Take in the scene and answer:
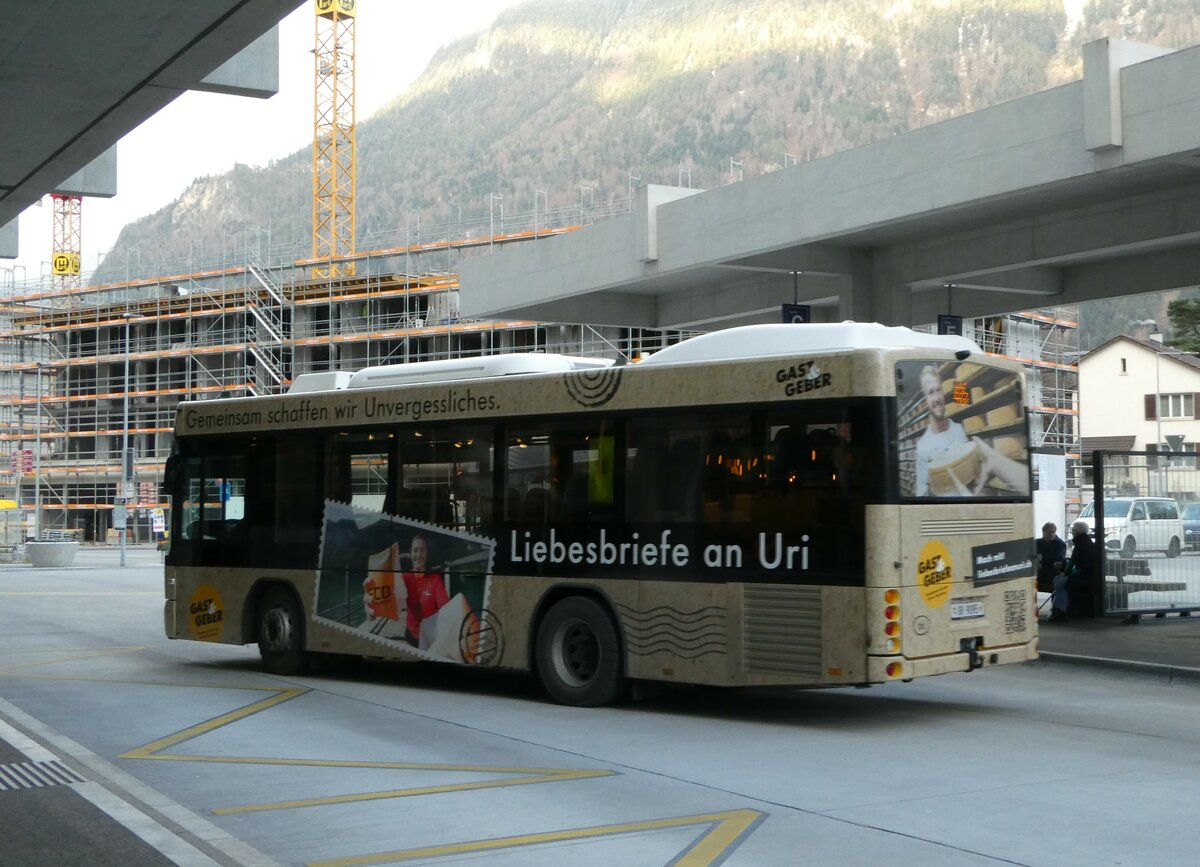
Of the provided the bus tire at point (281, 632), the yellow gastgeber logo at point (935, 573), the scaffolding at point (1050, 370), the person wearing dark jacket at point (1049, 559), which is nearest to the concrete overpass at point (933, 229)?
the person wearing dark jacket at point (1049, 559)

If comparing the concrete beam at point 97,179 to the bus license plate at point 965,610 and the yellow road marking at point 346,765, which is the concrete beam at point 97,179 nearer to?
the yellow road marking at point 346,765

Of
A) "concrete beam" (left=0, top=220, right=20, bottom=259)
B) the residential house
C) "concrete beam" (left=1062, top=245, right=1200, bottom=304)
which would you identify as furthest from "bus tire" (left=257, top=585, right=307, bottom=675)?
the residential house

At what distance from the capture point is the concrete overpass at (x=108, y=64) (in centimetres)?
1023

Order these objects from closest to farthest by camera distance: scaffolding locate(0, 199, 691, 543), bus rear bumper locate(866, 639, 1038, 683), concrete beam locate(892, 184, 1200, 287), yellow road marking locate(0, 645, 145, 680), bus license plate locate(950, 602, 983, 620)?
bus rear bumper locate(866, 639, 1038, 683), bus license plate locate(950, 602, 983, 620), yellow road marking locate(0, 645, 145, 680), concrete beam locate(892, 184, 1200, 287), scaffolding locate(0, 199, 691, 543)

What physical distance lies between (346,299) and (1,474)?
88.3 feet

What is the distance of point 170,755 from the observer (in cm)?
1016

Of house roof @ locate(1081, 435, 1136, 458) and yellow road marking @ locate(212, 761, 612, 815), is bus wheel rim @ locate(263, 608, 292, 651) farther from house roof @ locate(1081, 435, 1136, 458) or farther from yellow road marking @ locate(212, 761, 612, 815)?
house roof @ locate(1081, 435, 1136, 458)

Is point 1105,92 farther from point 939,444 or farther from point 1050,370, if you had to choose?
point 1050,370

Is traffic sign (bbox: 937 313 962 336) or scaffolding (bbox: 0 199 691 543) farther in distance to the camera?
scaffolding (bbox: 0 199 691 543)

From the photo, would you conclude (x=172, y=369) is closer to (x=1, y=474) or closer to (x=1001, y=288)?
(x=1, y=474)

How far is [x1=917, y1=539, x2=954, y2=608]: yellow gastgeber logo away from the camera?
11.1m

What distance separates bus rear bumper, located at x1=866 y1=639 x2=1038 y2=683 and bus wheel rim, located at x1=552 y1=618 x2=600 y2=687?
2799 mm

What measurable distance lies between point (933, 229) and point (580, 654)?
30.3 ft

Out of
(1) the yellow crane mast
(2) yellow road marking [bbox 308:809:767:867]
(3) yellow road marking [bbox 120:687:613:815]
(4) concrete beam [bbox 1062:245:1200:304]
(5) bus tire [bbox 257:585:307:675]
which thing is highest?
(1) the yellow crane mast
